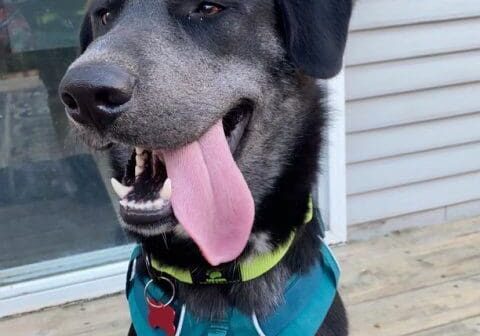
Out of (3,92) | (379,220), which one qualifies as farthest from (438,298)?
(3,92)

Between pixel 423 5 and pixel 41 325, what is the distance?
7.19 ft

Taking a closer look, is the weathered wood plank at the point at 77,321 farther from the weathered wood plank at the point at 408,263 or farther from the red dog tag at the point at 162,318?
the red dog tag at the point at 162,318

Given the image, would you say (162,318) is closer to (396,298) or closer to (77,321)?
(77,321)

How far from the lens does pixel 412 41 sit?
3275 mm

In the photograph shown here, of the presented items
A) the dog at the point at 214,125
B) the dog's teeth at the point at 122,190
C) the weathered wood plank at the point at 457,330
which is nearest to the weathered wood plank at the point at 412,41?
the weathered wood plank at the point at 457,330

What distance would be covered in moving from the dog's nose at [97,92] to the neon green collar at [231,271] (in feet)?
1.69

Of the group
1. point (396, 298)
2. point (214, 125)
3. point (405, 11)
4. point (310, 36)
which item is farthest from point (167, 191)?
point (405, 11)

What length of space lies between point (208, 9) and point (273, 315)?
75 centimetres

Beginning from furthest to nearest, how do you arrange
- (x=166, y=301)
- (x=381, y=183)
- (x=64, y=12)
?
(x=381, y=183), (x=64, y=12), (x=166, y=301)

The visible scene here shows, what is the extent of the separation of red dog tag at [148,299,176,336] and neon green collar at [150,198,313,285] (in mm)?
87

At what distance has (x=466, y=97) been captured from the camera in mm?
3488

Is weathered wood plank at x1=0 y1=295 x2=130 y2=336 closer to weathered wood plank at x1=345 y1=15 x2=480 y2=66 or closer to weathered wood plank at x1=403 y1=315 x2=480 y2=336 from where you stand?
weathered wood plank at x1=403 y1=315 x2=480 y2=336

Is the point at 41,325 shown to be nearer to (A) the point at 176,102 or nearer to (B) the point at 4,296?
(B) the point at 4,296

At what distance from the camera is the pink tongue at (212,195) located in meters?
1.51
